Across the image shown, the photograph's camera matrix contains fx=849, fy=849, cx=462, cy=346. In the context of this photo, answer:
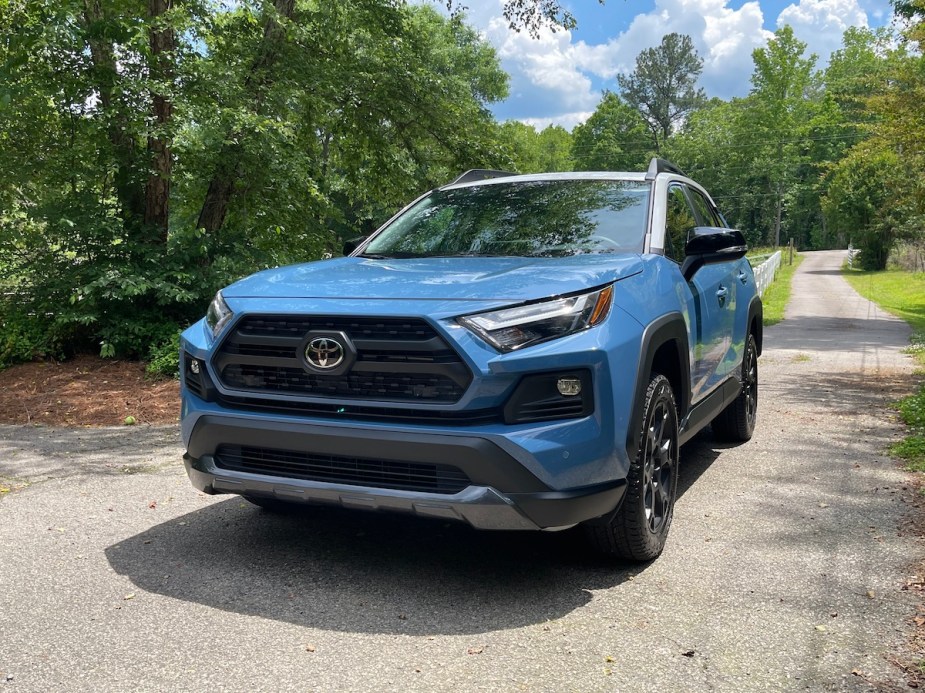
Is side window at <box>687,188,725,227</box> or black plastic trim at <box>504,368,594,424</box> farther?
side window at <box>687,188,725,227</box>

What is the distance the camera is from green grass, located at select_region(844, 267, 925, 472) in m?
6.26

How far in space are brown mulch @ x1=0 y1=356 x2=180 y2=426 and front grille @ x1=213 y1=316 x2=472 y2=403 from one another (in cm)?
463

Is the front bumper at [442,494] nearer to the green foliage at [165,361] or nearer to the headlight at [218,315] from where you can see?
the headlight at [218,315]

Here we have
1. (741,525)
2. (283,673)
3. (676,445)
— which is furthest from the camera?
(741,525)

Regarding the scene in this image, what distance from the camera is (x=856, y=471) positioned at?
580 cm

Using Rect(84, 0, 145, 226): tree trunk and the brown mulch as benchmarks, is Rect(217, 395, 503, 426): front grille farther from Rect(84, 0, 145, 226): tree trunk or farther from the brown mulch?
Rect(84, 0, 145, 226): tree trunk

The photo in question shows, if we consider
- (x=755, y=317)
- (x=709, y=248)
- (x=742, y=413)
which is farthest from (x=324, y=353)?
(x=755, y=317)

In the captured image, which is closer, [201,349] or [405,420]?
[405,420]

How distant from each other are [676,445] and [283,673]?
2.27 metres

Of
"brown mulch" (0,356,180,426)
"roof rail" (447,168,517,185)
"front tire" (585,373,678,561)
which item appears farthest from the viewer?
"brown mulch" (0,356,180,426)

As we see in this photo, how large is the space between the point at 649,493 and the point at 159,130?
7240 mm

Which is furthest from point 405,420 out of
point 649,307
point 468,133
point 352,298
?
point 468,133

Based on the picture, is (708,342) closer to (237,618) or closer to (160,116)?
(237,618)

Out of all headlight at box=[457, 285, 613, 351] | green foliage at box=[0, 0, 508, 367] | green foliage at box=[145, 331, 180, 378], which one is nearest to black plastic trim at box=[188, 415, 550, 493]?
headlight at box=[457, 285, 613, 351]
